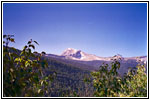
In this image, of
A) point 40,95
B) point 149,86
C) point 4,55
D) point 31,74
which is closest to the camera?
point 4,55

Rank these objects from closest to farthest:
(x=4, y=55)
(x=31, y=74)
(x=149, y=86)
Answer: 1. (x=4, y=55)
2. (x=31, y=74)
3. (x=149, y=86)

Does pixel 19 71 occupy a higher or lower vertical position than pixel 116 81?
higher

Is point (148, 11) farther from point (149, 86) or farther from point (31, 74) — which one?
point (31, 74)

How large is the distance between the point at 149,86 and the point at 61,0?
10.8 ft

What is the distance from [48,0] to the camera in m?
4.88

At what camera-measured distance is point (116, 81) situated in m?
5.93

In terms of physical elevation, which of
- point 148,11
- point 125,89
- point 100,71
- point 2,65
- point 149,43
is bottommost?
point 125,89

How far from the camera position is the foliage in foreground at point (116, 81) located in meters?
5.77

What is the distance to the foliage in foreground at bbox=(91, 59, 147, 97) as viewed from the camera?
18.9 feet

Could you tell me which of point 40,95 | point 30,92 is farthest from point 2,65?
point 40,95

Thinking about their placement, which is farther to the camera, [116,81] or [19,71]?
[116,81]

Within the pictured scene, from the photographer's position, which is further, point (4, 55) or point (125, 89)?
point (125, 89)

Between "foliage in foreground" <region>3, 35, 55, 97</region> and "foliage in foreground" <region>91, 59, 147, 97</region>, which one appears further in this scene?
"foliage in foreground" <region>91, 59, 147, 97</region>

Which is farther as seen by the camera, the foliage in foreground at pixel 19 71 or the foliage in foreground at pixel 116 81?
the foliage in foreground at pixel 116 81
